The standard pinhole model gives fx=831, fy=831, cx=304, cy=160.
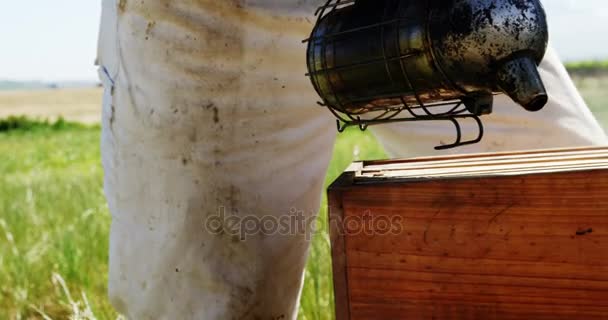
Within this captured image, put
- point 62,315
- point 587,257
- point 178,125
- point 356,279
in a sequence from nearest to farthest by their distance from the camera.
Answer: point 587,257 → point 356,279 → point 178,125 → point 62,315

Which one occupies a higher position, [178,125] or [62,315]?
[178,125]

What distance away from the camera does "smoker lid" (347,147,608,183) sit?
130 cm

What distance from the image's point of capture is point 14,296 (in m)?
2.79

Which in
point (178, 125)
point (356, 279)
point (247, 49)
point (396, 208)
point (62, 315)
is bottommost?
point (62, 315)

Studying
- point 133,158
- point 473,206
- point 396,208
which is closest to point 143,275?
point 133,158

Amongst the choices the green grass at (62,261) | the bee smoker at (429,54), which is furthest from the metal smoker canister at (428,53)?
the green grass at (62,261)

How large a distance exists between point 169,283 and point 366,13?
2.30ft

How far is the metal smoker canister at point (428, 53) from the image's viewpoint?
1.18m

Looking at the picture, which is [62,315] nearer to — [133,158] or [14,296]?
[14,296]

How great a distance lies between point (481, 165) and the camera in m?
1.47

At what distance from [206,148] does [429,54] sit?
556 mm

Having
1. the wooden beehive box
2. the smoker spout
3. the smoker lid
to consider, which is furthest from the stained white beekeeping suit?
the smoker spout

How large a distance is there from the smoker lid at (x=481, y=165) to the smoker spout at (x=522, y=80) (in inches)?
4.8

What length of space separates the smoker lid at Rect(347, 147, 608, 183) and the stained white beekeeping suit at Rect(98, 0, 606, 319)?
197 mm
